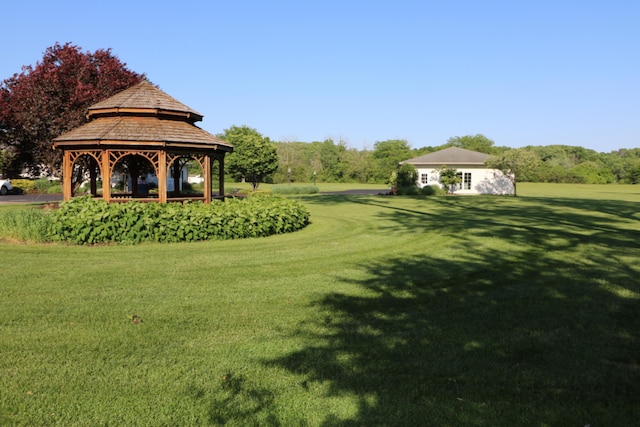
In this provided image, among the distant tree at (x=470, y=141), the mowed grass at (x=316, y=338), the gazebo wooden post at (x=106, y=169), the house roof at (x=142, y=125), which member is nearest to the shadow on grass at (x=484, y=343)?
the mowed grass at (x=316, y=338)

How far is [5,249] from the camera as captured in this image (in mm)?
11508

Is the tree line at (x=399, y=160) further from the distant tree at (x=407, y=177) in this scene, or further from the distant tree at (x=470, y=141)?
the distant tree at (x=407, y=177)

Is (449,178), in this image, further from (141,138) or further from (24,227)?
(24,227)

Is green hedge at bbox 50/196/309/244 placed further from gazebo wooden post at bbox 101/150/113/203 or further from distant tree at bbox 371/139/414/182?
distant tree at bbox 371/139/414/182

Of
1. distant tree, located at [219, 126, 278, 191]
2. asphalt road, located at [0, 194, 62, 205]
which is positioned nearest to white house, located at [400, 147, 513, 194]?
distant tree, located at [219, 126, 278, 191]

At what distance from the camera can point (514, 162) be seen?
43.3 meters

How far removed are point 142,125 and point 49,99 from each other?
20.9 ft

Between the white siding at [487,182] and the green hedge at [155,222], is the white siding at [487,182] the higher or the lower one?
the higher one

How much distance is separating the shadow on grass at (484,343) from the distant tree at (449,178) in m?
35.3

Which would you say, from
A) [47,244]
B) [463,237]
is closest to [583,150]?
[463,237]

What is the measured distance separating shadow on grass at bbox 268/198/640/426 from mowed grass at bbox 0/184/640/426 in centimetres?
2

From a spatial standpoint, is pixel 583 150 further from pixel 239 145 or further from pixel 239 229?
pixel 239 229

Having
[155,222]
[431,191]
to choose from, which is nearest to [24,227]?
[155,222]

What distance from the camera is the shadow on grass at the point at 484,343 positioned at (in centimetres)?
410
